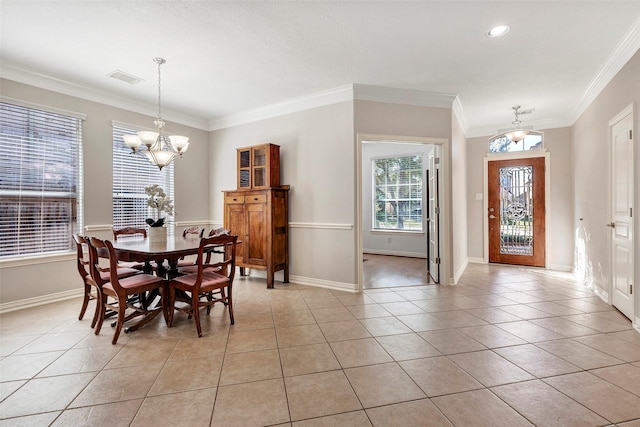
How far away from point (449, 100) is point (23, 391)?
528 cm


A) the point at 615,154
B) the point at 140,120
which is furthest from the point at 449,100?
the point at 140,120

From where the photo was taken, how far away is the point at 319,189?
14.3 feet

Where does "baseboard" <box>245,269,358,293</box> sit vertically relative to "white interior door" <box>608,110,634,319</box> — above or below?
below

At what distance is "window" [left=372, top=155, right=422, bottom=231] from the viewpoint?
7035 millimetres

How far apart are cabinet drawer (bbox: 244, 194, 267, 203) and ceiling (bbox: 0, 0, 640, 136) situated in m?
1.49

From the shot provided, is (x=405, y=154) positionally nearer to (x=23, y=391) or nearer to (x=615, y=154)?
(x=615, y=154)

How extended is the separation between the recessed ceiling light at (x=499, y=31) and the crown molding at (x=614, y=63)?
42.2 inches

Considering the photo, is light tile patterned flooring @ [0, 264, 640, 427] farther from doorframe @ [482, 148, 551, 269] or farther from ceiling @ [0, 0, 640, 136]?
ceiling @ [0, 0, 640, 136]

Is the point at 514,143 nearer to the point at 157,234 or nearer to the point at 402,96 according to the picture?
the point at 402,96

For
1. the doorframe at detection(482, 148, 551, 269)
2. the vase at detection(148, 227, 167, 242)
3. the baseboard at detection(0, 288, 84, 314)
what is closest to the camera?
the vase at detection(148, 227, 167, 242)

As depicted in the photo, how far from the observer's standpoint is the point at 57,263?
375cm

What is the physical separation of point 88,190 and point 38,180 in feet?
1.67

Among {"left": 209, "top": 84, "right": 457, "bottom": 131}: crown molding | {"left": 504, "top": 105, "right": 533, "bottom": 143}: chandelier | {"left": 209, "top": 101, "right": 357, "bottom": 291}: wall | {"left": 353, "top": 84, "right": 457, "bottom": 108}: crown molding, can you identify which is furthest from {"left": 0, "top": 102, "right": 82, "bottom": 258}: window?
{"left": 504, "top": 105, "right": 533, "bottom": 143}: chandelier

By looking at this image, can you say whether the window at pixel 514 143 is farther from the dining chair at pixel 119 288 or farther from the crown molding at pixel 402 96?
the dining chair at pixel 119 288
